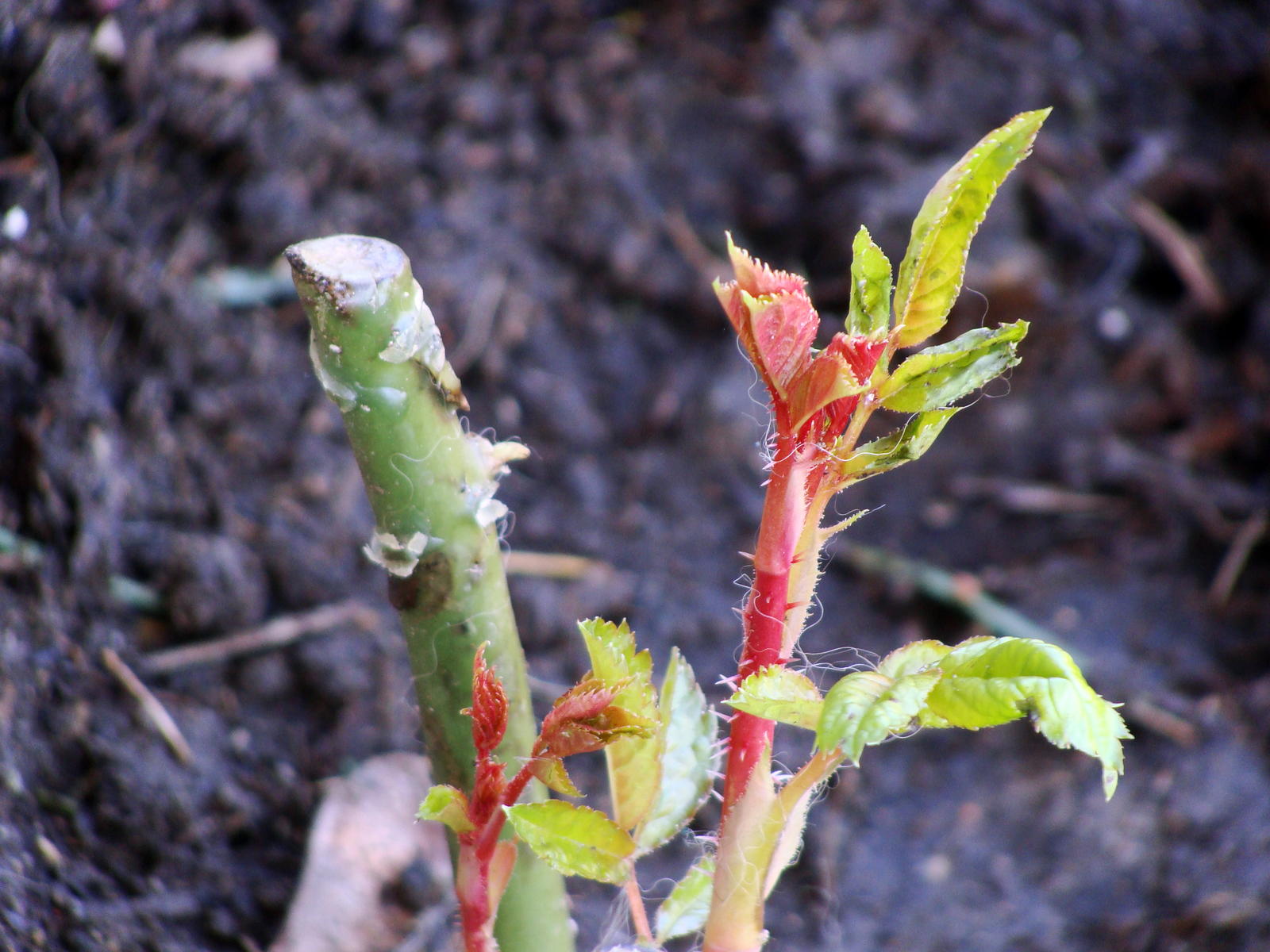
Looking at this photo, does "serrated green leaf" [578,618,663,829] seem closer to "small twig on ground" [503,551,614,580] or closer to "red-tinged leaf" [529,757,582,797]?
"red-tinged leaf" [529,757,582,797]

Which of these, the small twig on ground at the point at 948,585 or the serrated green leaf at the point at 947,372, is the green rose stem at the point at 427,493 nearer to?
the serrated green leaf at the point at 947,372

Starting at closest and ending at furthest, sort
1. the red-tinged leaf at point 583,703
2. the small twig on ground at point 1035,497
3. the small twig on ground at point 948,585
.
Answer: the red-tinged leaf at point 583,703
the small twig on ground at point 948,585
the small twig on ground at point 1035,497

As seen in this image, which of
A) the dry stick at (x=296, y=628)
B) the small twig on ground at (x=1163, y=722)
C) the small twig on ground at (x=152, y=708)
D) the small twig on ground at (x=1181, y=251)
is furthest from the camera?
the small twig on ground at (x=1181, y=251)

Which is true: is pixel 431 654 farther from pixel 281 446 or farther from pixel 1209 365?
pixel 1209 365

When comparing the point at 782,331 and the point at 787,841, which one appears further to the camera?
the point at 787,841

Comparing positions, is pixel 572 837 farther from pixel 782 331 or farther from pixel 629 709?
pixel 782 331

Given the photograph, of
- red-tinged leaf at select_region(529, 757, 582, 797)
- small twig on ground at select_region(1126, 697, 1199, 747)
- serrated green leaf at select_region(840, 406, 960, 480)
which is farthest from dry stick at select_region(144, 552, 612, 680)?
small twig on ground at select_region(1126, 697, 1199, 747)

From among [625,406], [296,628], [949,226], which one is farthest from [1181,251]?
[296,628]

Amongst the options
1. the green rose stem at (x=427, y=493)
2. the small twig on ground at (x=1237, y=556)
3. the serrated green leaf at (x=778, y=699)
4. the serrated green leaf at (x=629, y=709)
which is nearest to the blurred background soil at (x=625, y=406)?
the small twig on ground at (x=1237, y=556)
